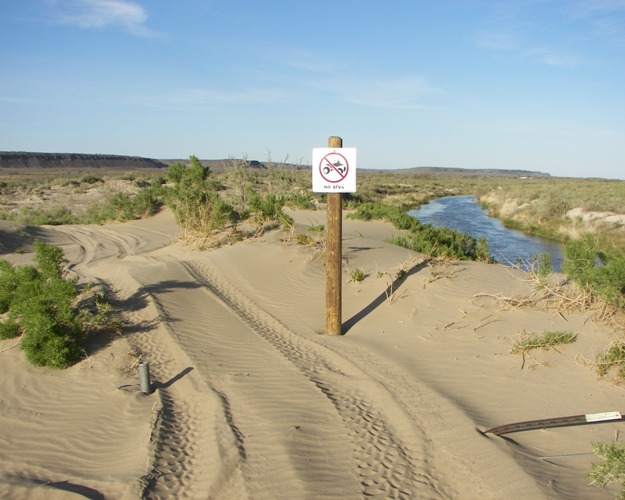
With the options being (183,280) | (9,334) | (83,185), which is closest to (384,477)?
(9,334)

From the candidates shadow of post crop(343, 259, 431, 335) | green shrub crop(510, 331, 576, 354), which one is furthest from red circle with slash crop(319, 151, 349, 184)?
green shrub crop(510, 331, 576, 354)

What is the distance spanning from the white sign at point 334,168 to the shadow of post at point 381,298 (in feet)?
7.81

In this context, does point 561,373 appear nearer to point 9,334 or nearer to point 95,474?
point 95,474

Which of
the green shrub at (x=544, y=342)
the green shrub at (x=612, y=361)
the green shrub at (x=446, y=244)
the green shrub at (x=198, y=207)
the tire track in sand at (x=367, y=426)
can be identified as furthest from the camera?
the green shrub at (x=198, y=207)

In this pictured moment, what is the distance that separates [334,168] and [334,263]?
1.40 meters

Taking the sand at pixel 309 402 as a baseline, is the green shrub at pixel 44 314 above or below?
above

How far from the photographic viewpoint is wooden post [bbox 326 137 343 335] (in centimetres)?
717

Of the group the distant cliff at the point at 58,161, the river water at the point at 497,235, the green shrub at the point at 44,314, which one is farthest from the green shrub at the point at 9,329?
the distant cliff at the point at 58,161

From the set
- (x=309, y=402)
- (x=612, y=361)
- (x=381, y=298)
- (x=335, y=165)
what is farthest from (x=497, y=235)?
(x=309, y=402)

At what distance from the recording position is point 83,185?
134 feet

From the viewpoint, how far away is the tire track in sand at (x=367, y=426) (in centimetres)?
401

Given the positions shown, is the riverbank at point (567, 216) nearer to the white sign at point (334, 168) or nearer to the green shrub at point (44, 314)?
the white sign at point (334, 168)

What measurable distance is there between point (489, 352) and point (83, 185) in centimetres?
4053

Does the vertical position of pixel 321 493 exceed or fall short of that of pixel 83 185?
it falls short
